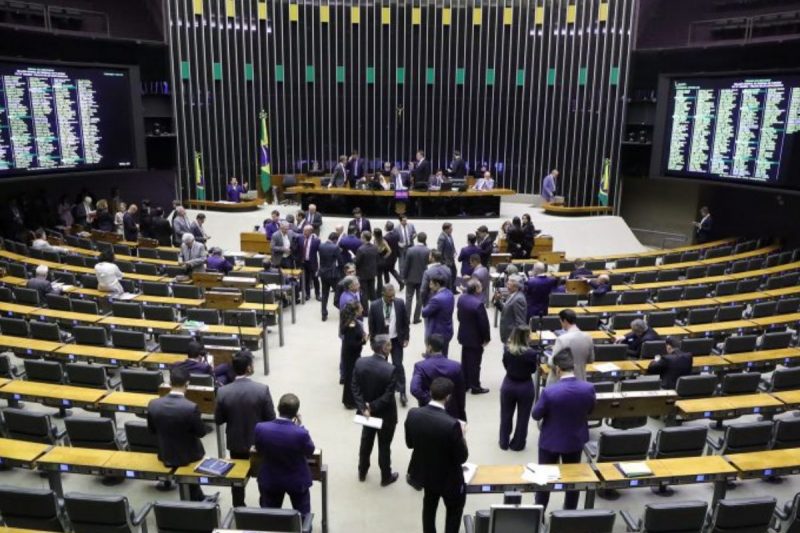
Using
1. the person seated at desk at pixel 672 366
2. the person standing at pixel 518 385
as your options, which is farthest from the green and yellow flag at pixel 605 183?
the person standing at pixel 518 385

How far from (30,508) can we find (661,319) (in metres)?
7.41

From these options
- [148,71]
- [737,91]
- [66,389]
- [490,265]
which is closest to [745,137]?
[737,91]

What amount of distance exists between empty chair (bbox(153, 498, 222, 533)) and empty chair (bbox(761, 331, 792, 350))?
677 cm

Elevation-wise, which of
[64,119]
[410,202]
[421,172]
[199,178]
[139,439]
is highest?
[64,119]

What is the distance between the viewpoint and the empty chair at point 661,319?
866cm

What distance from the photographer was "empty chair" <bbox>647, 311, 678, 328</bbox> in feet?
28.4

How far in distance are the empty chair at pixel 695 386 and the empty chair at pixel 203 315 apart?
5.51 m

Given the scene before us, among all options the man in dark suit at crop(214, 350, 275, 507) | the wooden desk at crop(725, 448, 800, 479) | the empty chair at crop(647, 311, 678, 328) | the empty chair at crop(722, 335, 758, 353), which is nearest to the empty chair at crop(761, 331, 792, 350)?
the empty chair at crop(722, 335, 758, 353)

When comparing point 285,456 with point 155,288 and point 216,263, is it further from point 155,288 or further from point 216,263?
point 216,263

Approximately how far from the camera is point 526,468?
15.4 ft

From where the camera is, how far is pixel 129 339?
299 inches

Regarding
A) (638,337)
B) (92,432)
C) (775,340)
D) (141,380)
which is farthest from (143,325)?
(775,340)

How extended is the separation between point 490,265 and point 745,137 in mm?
6304

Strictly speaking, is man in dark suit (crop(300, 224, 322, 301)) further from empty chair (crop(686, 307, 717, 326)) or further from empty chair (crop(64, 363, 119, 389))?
empty chair (crop(686, 307, 717, 326))
